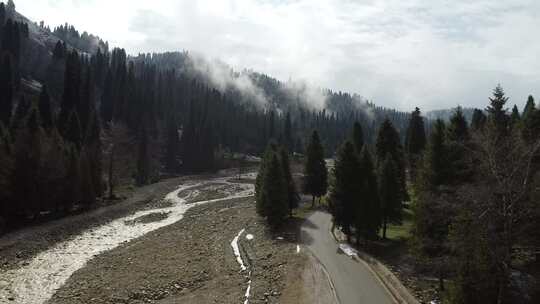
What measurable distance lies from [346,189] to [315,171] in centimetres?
2118

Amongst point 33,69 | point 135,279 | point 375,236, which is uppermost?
point 33,69

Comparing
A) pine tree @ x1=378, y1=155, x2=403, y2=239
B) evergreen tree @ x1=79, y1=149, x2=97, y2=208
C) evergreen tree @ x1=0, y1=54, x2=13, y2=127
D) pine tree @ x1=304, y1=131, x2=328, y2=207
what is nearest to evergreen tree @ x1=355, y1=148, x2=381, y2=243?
pine tree @ x1=378, y1=155, x2=403, y2=239

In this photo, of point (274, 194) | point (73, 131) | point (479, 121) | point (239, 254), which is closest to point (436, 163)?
point (239, 254)

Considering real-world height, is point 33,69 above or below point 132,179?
above

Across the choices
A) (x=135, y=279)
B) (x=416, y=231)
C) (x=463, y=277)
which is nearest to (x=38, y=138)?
(x=135, y=279)

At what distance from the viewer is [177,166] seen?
12694 centimetres

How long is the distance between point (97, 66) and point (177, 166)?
54171 millimetres

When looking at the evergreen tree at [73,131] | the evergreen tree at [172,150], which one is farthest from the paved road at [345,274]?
the evergreen tree at [172,150]

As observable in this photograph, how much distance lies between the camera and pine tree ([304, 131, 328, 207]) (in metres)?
60.9

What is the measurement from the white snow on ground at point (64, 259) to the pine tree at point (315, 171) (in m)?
19.0

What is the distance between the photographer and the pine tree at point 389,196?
4088 cm

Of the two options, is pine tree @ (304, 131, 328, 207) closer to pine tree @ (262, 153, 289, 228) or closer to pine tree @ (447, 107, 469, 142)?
pine tree @ (262, 153, 289, 228)

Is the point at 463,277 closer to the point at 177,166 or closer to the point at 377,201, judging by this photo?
the point at 377,201

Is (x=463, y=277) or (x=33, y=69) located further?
(x=33, y=69)
